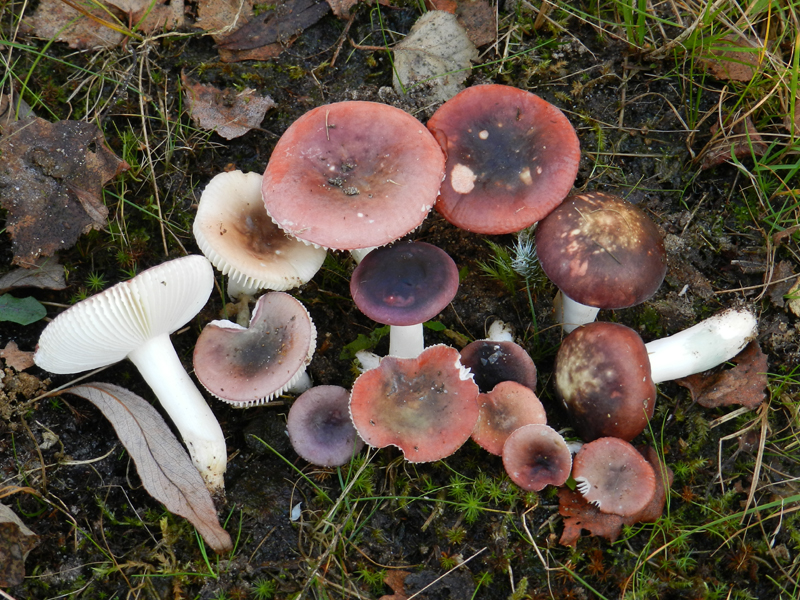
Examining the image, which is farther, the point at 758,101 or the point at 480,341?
the point at 758,101

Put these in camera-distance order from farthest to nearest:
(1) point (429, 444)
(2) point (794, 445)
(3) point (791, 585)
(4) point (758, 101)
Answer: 1. (4) point (758, 101)
2. (2) point (794, 445)
3. (3) point (791, 585)
4. (1) point (429, 444)

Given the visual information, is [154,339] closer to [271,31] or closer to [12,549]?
[12,549]

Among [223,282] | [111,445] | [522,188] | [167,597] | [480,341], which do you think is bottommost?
[167,597]

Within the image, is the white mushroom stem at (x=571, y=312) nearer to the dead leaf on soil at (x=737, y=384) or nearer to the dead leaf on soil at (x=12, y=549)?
the dead leaf on soil at (x=737, y=384)

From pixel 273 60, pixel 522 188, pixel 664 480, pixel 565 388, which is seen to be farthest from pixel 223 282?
pixel 664 480

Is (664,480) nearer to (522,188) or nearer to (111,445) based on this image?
(522,188)

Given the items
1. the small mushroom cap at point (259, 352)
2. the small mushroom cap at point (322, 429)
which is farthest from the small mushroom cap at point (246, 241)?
the small mushroom cap at point (322, 429)
